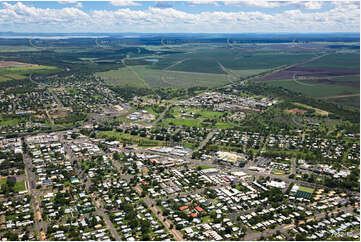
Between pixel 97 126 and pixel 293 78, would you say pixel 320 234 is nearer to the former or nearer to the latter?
pixel 97 126

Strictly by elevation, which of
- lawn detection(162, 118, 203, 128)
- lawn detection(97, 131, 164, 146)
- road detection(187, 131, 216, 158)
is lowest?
lawn detection(97, 131, 164, 146)

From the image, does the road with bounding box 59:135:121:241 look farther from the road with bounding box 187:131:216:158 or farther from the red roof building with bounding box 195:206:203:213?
the road with bounding box 187:131:216:158

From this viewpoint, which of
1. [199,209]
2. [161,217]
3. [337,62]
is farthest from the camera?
[337,62]

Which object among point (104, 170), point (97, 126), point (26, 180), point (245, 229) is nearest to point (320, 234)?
point (245, 229)

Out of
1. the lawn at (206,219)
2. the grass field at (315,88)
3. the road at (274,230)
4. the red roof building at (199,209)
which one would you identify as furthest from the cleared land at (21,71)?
the road at (274,230)

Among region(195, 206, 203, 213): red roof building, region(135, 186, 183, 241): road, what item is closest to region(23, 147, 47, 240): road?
region(135, 186, 183, 241): road

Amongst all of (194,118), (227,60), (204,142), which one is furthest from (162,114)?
(227,60)

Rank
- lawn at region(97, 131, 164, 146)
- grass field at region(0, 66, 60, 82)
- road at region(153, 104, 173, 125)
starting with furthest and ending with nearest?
grass field at region(0, 66, 60, 82) < road at region(153, 104, 173, 125) < lawn at region(97, 131, 164, 146)

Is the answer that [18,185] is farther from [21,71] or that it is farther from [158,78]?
[21,71]
